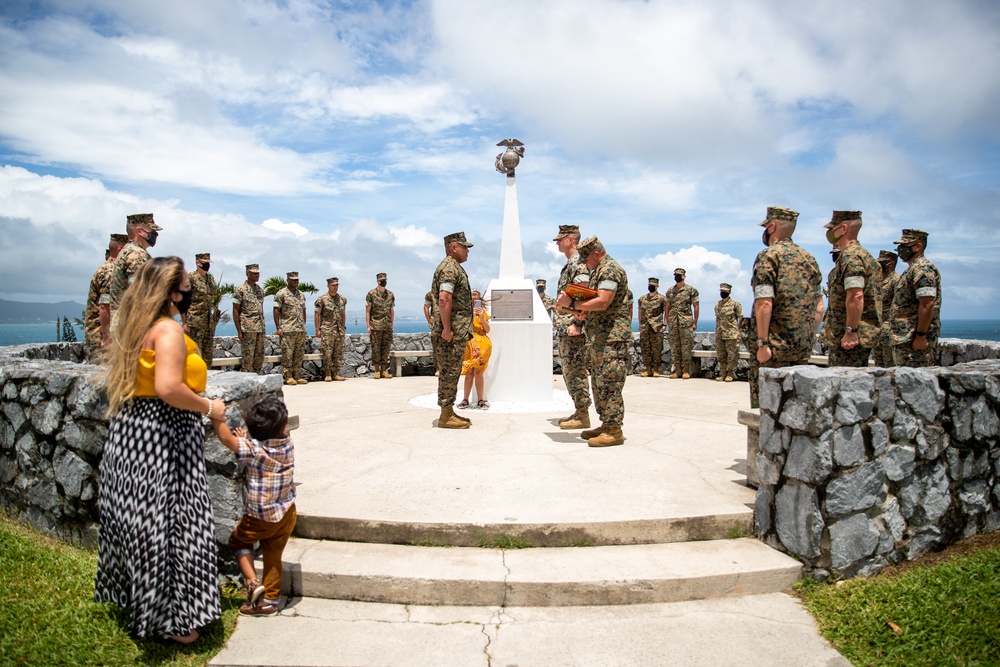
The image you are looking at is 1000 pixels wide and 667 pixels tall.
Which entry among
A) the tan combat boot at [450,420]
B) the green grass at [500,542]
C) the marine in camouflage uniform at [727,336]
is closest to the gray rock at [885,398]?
the green grass at [500,542]

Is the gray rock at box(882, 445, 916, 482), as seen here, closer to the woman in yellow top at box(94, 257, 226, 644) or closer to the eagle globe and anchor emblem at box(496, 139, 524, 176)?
the woman in yellow top at box(94, 257, 226, 644)

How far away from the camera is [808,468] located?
10.9 ft

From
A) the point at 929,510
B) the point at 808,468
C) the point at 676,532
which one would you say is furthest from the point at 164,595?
the point at 929,510

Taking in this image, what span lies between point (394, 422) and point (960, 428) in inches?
200

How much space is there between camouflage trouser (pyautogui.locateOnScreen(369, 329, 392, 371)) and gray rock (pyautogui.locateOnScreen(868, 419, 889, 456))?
10.0m

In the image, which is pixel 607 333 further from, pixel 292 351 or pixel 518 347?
pixel 292 351

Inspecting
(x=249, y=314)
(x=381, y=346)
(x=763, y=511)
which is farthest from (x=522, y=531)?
(x=381, y=346)

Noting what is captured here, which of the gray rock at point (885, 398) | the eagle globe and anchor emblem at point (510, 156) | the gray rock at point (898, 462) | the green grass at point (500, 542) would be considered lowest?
the green grass at point (500, 542)

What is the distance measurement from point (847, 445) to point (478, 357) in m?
4.99

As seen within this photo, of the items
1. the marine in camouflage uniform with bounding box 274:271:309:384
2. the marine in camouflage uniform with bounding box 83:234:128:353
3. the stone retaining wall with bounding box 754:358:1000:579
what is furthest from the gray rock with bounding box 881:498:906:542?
the marine in camouflage uniform with bounding box 274:271:309:384

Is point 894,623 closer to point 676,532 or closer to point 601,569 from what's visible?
point 676,532

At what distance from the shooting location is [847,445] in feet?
10.8

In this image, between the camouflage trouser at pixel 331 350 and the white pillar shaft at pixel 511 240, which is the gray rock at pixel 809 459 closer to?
the white pillar shaft at pixel 511 240

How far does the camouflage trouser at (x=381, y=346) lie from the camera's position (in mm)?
12484
